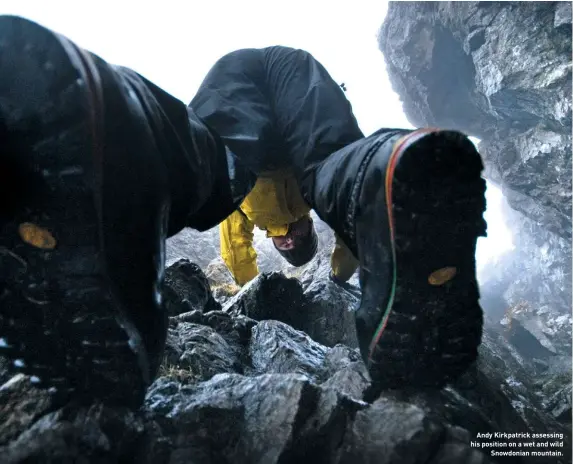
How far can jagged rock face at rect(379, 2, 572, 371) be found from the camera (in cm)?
1064

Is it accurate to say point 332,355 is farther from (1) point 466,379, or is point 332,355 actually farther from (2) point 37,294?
(2) point 37,294

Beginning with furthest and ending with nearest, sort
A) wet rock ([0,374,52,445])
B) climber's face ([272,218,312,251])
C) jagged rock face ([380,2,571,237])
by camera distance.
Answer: jagged rock face ([380,2,571,237]) < climber's face ([272,218,312,251]) < wet rock ([0,374,52,445])

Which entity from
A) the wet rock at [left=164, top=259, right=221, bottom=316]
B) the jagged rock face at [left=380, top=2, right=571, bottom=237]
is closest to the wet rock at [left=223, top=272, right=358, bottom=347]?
the wet rock at [left=164, top=259, right=221, bottom=316]

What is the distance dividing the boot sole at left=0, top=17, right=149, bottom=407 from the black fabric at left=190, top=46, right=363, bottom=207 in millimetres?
883

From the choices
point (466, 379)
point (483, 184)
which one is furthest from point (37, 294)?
point (466, 379)

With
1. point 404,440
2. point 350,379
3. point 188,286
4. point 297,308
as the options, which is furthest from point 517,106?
point 404,440

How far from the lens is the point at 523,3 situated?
10.8 meters

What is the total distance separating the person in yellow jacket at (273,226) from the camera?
297 centimetres

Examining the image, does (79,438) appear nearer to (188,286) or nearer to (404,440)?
(404,440)

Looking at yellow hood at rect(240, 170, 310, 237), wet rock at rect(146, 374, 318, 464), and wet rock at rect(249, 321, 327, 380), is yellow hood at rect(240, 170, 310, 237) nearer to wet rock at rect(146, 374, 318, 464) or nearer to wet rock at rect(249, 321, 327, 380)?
wet rock at rect(249, 321, 327, 380)

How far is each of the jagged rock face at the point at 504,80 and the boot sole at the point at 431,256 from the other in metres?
11.5

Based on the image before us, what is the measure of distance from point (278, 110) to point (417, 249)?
120 centimetres

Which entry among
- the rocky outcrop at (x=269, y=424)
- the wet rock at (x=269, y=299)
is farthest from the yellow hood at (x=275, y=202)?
the rocky outcrop at (x=269, y=424)

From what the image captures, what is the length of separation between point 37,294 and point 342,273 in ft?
11.1
